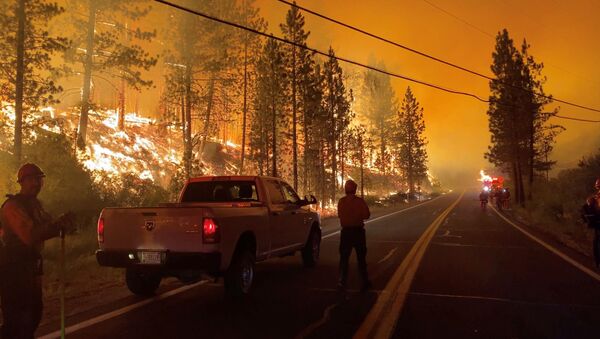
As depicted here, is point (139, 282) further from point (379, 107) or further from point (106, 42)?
point (379, 107)

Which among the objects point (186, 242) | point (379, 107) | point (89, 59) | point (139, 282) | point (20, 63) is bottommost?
point (139, 282)

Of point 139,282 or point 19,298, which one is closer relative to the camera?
point 19,298

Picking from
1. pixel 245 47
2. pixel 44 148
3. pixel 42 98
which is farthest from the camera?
pixel 245 47

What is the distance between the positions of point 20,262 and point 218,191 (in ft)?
17.2

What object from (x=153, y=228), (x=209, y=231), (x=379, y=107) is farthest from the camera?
(x=379, y=107)

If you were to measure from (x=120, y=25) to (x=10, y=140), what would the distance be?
28.6 feet

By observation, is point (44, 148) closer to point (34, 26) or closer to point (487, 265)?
point (34, 26)

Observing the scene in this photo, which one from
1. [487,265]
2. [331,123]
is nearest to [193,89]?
[331,123]

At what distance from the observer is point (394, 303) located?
709cm

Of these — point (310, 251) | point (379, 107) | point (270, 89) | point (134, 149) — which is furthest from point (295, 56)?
point (379, 107)

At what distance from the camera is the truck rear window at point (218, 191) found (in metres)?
9.08

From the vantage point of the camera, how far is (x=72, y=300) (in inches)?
293

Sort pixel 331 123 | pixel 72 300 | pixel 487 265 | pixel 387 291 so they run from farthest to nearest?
pixel 331 123 → pixel 487 265 → pixel 387 291 → pixel 72 300

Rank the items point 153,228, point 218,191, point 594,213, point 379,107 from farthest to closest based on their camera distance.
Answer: point 379,107
point 594,213
point 218,191
point 153,228
